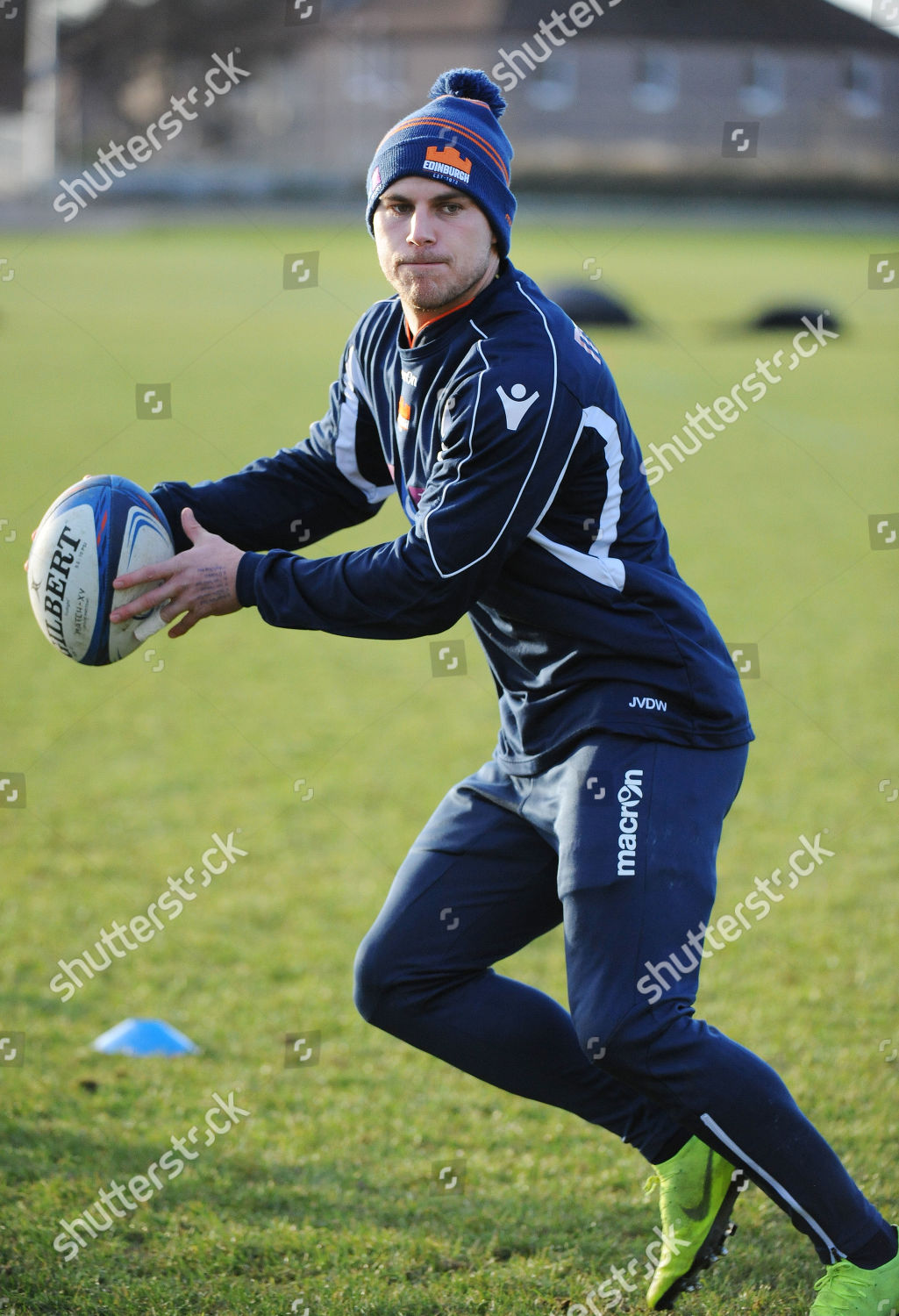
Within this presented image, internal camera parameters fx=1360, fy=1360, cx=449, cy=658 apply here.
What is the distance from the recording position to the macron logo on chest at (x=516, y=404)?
250 cm

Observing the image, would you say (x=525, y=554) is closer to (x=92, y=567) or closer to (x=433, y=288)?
(x=433, y=288)

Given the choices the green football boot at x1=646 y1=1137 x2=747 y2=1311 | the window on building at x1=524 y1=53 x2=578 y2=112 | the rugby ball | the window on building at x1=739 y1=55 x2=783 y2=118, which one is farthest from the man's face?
the window on building at x1=739 y1=55 x2=783 y2=118

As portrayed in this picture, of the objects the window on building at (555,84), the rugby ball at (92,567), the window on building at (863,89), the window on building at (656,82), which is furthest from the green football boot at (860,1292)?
the window on building at (656,82)

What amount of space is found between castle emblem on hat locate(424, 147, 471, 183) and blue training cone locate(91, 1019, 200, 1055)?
280 cm

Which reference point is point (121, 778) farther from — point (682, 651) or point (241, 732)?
point (682, 651)

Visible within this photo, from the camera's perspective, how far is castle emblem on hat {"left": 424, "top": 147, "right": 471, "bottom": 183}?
2707 mm

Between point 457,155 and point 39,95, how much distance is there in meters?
46.9

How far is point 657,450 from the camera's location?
15289 millimetres

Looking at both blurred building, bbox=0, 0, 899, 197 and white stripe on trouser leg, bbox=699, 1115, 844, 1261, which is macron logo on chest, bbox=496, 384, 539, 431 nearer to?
white stripe on trouser leg, bbox=699, 1115, 844, 1261

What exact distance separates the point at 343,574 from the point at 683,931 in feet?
3.10

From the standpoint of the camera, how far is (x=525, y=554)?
8.84 feet

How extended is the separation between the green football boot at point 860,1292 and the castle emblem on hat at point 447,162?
230 centimetres

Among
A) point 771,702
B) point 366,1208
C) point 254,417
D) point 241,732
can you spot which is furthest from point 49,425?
point 366,1208

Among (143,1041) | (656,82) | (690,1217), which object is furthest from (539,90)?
(690,1217)
